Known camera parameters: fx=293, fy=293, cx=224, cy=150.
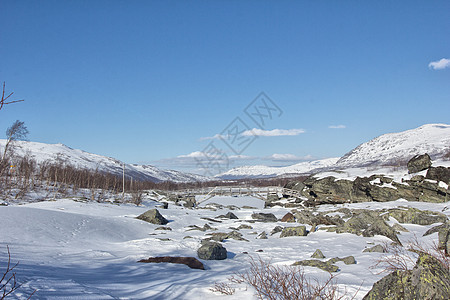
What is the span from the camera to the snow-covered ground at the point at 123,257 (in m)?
4.79

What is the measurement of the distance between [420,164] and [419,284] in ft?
91.7

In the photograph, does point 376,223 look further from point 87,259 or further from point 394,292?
point 87,259

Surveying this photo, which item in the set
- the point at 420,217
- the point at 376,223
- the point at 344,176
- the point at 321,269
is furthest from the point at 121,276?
the point at 344,176

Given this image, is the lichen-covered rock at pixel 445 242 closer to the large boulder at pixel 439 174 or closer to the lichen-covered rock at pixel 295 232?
the lichen-covered rock at pixel 295 232

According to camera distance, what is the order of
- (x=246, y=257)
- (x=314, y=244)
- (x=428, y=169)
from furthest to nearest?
1. (x=428, y=169)
2. (x=314, y=244)
3. (x=246, y=257)

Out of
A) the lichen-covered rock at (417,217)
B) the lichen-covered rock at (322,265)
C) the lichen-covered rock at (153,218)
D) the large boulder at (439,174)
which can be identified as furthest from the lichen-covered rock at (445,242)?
the large boulder at (439,174)

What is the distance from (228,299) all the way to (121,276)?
267 centimetres

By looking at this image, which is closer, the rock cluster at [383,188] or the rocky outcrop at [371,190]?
the rock cluster at [383,188]

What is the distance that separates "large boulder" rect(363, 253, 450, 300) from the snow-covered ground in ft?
3.73

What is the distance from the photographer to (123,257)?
8195 mm

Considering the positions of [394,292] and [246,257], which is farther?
[246,257]

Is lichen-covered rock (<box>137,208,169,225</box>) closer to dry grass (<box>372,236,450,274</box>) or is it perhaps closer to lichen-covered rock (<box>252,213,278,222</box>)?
lichen-covered rock (<box>252,213,278,222</box>)

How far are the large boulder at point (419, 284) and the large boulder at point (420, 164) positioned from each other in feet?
89.9

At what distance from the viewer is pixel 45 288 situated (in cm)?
420
